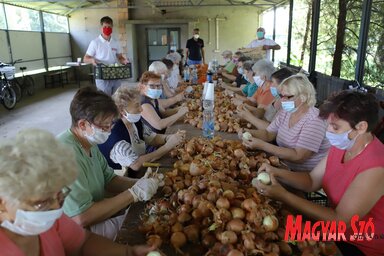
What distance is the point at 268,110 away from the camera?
11.3 feet

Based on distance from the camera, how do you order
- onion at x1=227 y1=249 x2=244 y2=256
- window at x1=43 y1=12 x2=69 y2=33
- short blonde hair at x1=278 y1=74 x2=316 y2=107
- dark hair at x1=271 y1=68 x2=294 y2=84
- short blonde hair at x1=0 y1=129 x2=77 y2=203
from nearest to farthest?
short blonde hair at x1=0 y1=129 x2=77 y2=203 < onion at x1=227 y1=249 x2=244 y2=256 < short blonde hair at x1=278 y1=74 x2=316 y2=107 < dark hair at x1=271 y1=68 x2=294 y2=84 < window at x1=43 y1=12 x2=69 y2=33

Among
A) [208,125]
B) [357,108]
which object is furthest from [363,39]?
[357,108]

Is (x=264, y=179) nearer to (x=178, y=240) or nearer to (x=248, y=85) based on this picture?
(x=178, y=240)

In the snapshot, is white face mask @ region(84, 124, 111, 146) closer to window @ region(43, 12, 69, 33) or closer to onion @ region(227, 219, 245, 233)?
onion @ region(227, 219, 245, 233)

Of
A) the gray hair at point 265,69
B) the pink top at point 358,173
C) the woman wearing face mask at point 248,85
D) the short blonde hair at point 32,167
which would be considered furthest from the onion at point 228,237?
the woman wearing face mask at point 248,85

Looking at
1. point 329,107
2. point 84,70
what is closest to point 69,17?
point 84,70

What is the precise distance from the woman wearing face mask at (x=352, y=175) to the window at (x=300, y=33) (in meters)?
6.06

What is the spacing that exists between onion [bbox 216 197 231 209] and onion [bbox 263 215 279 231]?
0.48 feet

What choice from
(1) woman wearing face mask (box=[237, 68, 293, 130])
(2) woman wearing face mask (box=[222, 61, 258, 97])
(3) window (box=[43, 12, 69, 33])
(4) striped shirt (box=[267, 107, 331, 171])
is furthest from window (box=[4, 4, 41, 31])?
(4) striped shirt (box=[267, 107, 331, 171])

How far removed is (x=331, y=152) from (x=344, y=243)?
1.51 ft

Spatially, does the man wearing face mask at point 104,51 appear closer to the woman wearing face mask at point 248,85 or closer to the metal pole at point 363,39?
the woman wearing face mask at point 248,85

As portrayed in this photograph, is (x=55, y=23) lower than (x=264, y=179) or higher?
higher

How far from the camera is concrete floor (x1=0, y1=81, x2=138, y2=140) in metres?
6.07

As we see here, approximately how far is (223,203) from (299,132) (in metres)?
1.24
